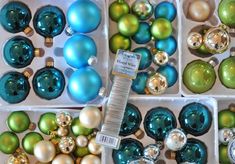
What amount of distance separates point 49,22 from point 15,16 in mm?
78

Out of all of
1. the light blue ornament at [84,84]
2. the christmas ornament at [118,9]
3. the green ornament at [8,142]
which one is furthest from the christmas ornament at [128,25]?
the green ornament at [8,142]

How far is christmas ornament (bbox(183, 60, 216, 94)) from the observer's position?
3.39ft

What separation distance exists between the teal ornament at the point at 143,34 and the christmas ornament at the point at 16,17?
24cm

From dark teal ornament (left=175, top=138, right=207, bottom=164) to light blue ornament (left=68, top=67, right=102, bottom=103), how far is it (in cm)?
23

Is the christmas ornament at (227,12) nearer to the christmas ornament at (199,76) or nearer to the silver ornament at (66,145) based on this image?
the christmas ornament at (199,76)

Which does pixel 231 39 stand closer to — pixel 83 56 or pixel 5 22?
pixel 83 56

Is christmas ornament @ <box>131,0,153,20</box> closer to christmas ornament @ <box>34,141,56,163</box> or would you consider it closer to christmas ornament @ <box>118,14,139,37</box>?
christmas ornament @ <box>118,14,139,37</box>

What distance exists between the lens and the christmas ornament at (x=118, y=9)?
3.43 feet

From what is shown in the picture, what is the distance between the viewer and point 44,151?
3.22 feet

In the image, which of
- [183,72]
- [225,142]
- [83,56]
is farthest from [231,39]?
[83,56]

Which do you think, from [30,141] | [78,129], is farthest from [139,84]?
[30,141]

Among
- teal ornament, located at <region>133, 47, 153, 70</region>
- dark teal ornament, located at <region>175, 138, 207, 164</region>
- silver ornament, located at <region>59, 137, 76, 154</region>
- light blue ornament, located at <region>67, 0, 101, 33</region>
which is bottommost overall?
dark teal ornament, located at <region>175, 138, 207, 164</region>

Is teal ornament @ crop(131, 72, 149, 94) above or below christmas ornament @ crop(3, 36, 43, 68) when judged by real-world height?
below

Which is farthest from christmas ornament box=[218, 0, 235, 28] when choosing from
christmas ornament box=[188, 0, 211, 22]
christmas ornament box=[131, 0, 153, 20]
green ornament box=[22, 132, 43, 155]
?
green ornament box=[22, 132, 43, 155]
